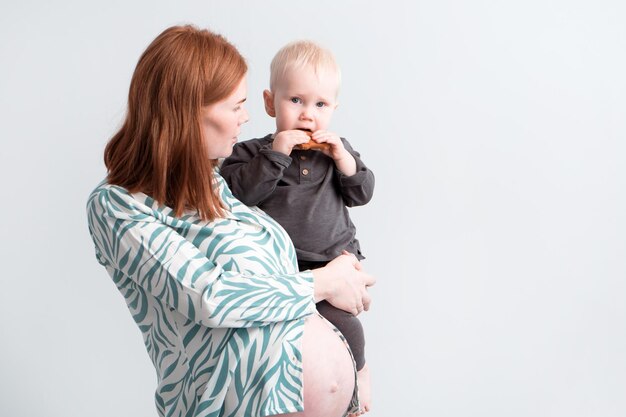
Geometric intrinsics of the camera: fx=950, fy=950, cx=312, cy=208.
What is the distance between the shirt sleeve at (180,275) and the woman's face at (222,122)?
0.24m

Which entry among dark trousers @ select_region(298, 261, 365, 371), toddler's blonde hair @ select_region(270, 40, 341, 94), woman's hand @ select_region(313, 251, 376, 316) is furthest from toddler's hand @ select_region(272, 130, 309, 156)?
dark trousers @ select_region(298, 261, 365, 371)

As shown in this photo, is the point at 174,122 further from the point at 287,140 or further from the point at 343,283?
the point at 343,283

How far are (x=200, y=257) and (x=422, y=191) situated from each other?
6.63 feet

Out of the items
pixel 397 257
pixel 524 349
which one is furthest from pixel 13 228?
pixel 524 349

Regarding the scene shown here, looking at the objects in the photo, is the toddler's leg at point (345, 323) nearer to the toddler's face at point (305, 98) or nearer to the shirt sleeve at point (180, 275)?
the shirt sleeve at point (180, 275)

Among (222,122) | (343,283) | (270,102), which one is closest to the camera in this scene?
(222,122)

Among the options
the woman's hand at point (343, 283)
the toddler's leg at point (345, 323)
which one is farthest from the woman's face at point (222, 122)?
the toddler's leg at point (345, 323)

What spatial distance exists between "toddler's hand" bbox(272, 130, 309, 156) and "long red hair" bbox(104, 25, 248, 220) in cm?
25

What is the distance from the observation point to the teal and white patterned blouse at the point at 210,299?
2.18 metres

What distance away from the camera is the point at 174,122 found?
2.25 m

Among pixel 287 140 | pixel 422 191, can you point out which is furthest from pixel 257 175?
pixel 422 191

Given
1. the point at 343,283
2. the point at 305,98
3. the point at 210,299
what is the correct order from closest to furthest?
the point at 210,299 < the point at 343,283 < the point at 305,98

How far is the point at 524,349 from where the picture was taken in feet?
13.8

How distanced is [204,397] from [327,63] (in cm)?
95
